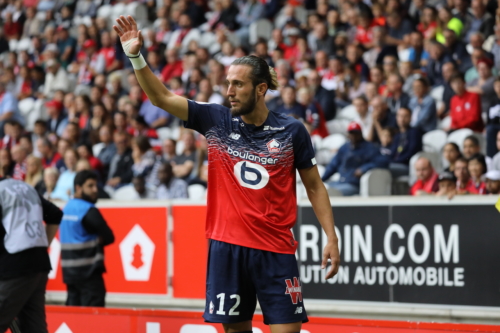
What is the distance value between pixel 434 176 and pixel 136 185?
440 cm

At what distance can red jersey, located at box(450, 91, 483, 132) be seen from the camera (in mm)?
10633

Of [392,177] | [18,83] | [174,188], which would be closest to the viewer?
[392,177]

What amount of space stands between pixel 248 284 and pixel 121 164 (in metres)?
8.51

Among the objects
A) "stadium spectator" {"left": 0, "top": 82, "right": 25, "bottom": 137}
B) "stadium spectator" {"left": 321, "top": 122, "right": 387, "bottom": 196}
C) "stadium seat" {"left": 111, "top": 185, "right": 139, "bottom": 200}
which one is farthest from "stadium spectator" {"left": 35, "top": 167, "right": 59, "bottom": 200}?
"stadium spectator" {"left": 0, "top": 82, "right": 25, "bottom": 137}

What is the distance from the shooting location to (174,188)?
1095cm

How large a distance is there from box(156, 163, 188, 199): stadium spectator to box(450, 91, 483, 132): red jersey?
3934 mm

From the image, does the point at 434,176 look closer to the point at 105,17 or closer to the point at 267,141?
the point at 267,141

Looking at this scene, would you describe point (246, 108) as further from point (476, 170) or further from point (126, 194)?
point (126, 194)

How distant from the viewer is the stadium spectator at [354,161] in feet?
33.2

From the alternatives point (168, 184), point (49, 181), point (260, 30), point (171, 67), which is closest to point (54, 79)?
point (171, 67)

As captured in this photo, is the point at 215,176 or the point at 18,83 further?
the point at 18,83

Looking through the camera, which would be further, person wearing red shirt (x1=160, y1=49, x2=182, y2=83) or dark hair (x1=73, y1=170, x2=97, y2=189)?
person wearing red shirt (x1=160, y1=49, x2=182, y2=83)

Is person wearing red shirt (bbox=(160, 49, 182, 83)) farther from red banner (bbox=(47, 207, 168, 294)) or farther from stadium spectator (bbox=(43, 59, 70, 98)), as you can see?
red banner (bbox=(47, 207, 168, 294))

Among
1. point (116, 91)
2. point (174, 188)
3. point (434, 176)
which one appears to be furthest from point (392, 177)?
point (116, 91)
